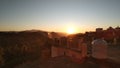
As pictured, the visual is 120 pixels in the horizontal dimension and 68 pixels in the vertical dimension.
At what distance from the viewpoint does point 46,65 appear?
1246cm

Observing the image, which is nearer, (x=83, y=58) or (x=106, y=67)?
(x=106, y=67)

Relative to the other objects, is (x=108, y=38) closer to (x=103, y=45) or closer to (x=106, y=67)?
(x=103, y=45)

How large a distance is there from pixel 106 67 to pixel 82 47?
7.00 feet

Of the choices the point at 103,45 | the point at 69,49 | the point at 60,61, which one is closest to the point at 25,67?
the point at 60,61

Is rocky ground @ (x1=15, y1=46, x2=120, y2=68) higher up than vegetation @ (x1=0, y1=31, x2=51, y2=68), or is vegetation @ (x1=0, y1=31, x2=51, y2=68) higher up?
rocky ground @ (x1=15, y1=46, x2=120, y2=68)

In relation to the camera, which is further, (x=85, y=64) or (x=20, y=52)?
(x=20, y=52)

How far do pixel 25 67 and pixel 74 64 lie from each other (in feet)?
11.7

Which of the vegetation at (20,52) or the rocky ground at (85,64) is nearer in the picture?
the rocky ground at (85,64)

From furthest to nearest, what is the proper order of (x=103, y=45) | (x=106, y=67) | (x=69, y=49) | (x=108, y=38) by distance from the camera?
(x=108, y=38), (x=69, y=49), (x=103, y=45), (x=106, y=67)

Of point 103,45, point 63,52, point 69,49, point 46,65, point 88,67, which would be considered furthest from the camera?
point 63,52

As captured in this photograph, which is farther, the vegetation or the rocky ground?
the vegetation

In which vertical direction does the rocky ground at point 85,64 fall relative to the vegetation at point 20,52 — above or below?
above

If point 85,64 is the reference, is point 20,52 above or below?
below

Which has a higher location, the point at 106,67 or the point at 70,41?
the point at 70,41
